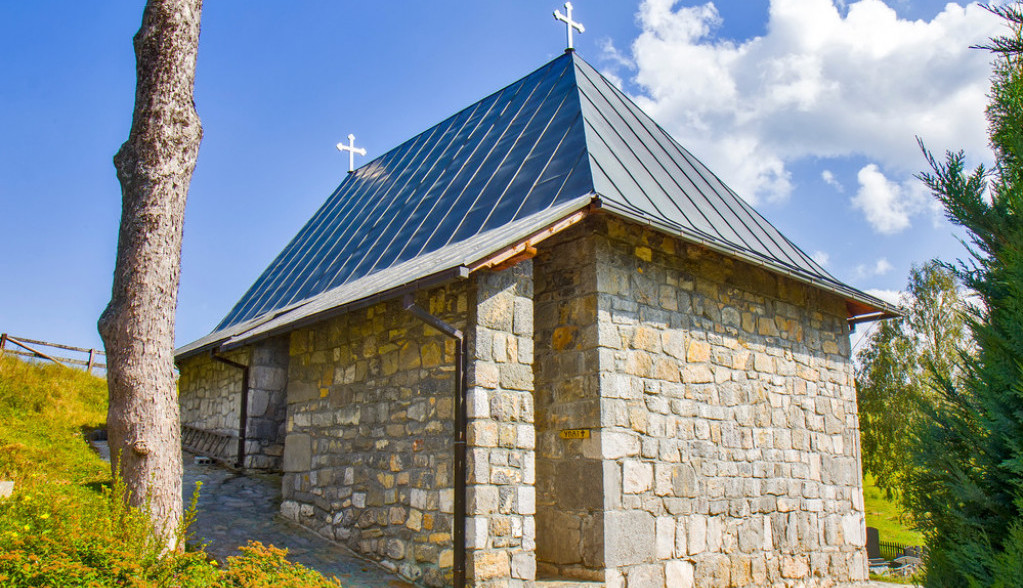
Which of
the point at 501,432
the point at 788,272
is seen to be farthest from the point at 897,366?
the point at 501,432

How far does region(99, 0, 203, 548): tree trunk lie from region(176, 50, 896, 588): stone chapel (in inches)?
62.0

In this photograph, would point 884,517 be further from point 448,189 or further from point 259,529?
point 259,529

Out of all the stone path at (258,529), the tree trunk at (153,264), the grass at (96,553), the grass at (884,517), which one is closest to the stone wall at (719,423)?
the stone path at (258,529)

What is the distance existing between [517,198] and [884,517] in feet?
67.4

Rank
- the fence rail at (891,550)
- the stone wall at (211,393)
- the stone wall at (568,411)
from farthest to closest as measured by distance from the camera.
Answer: the fence rail at (891,550) < the stone wall at (211,393) < the stone wall at (568,411)

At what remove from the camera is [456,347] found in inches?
245

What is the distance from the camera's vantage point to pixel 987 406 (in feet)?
11.2

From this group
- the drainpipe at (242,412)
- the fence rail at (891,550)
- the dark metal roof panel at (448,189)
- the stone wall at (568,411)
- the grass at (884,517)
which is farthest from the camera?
the grass at (884,517)

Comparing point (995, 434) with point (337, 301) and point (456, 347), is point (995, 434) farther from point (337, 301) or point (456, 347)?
point (337, 301)

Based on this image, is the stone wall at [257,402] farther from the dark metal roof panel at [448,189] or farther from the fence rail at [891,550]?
the fence rail at [891,550]

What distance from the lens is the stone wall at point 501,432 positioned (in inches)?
233

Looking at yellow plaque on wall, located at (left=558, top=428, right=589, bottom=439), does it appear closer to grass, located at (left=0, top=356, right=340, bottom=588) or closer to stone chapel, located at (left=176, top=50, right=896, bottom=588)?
stone chapel, located at (left=176, top=50, right=896, bottom=588)

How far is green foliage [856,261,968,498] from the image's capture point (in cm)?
1991

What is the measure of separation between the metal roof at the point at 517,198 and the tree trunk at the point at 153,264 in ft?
5.11
